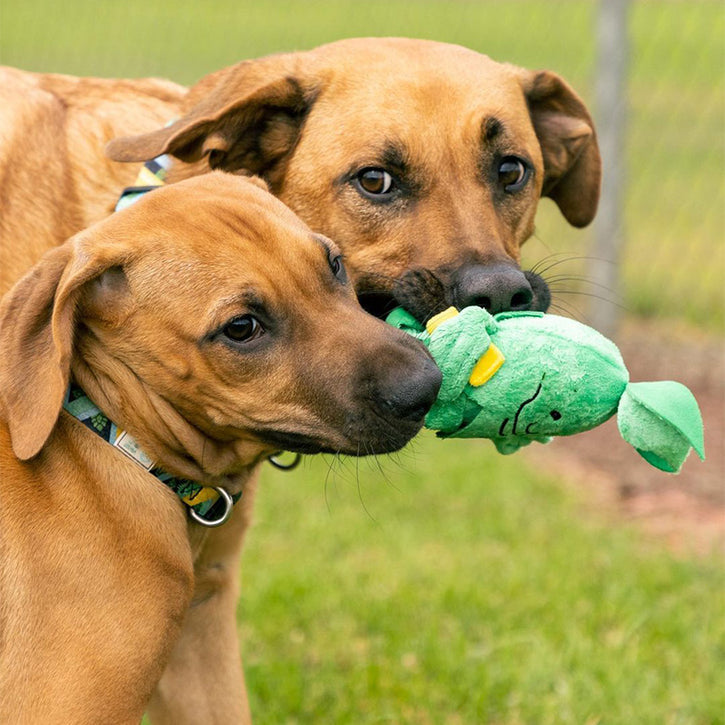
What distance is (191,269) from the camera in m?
3.71

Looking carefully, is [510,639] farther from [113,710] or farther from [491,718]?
[113,710]

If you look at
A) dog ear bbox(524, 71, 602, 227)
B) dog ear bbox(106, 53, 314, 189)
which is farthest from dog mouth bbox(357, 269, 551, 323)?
dog ear bbox(524, 71, 602, 227)

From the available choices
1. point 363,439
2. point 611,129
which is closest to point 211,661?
point 363,439

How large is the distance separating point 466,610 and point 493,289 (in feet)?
7.70

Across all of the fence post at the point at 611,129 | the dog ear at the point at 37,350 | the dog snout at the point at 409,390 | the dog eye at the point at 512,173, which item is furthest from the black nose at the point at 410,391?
the fence post at the point at 611,129

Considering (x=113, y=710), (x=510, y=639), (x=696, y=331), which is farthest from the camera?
(x=696, y=331)

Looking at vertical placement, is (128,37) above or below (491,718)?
below

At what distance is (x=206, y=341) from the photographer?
372 centimetres

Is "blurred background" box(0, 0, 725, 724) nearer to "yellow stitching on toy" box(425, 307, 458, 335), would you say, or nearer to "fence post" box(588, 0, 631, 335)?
"fence post" box(588, 0, 631, 335)

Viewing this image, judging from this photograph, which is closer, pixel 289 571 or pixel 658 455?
pixel 658 455

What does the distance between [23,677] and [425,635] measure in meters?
2.49

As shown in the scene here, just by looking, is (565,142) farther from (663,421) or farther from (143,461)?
(143,461)

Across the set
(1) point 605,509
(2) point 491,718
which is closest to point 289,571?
(2) point 491,718

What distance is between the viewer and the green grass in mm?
5172
